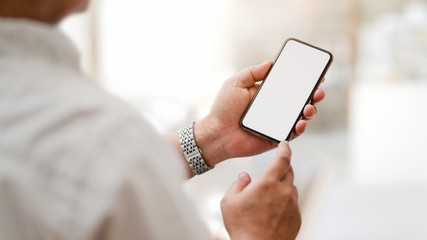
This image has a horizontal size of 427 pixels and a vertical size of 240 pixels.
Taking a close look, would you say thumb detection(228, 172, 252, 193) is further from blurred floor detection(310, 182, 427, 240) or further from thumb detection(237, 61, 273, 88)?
blurred floor detection(310, 182, 427, 240)

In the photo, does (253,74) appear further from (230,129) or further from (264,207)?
(264,207)

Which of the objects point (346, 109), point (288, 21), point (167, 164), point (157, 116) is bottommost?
point (346, 109)

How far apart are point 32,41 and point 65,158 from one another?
0.07 metres

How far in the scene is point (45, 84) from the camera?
31 cm

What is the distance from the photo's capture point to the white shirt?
0.98ft

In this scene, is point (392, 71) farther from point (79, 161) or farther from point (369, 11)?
point (79, 161)

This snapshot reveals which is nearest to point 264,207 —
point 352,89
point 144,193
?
point 144,193

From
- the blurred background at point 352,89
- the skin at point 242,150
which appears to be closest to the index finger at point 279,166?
the skin at point 242,150

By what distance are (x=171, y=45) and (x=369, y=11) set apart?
147 centimetres

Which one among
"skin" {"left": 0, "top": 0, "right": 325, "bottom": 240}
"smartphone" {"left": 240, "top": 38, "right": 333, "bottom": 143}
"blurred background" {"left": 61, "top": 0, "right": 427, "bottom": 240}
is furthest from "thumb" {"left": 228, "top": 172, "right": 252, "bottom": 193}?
"blurred background" {"left": 61, "top": 0, "right": 427, "bottom": 240}

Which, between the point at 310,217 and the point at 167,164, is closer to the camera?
the point at 167,164

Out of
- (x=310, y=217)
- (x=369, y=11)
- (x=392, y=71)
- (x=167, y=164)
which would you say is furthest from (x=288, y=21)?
(x=167, y=164)

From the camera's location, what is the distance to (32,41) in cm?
32

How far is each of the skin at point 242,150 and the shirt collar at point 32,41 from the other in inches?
0.4
